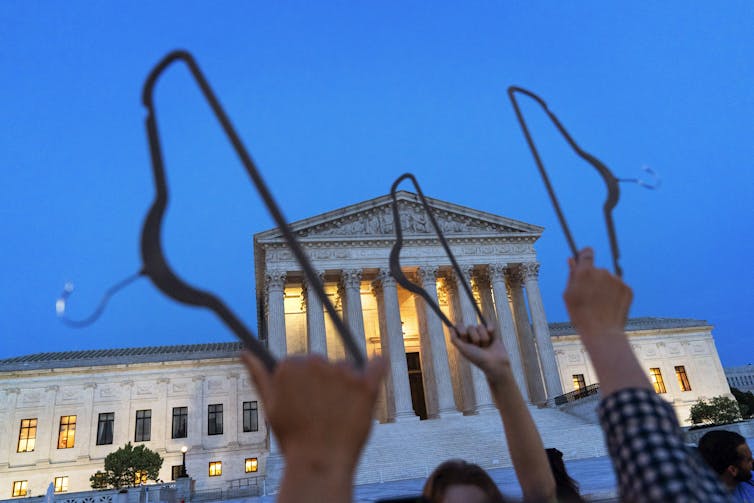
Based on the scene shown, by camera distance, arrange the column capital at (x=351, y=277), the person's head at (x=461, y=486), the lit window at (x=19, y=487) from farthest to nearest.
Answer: the lit window at (x=19, y=487)
the column capital at (x=351, y=277)
the person's head at (x=461, y=486)

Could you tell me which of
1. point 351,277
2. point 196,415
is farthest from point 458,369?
point 196,415

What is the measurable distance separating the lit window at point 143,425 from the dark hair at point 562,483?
37311 mm

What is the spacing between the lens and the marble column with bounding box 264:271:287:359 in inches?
1216

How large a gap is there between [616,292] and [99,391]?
41.0 metres

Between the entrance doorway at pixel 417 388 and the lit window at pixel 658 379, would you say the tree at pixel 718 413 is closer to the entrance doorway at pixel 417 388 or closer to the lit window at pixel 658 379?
the lit window at pixel 658 379

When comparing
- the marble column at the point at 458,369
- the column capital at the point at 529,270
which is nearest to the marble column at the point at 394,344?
the marble column at the point at 458,369

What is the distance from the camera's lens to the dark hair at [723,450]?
14.0ft

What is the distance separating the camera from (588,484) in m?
11.3

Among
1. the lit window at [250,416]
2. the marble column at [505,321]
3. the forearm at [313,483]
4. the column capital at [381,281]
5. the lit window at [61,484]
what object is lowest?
the lit window at [61,484]

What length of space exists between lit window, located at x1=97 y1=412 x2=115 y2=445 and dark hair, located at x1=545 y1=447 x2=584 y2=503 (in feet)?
125

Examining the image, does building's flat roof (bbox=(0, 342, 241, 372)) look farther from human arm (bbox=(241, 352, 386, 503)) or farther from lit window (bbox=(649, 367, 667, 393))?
human arm (bbox=(241, 352, 386, 503))

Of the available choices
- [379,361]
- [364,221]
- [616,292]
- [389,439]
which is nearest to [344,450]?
[379,361]

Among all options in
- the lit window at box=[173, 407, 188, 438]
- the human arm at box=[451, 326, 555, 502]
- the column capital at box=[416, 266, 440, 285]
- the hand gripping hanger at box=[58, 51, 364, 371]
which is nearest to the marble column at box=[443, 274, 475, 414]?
the column capital at box=[416, 266, 440, 285]

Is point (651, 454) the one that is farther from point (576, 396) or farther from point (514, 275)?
point (514, 275)
